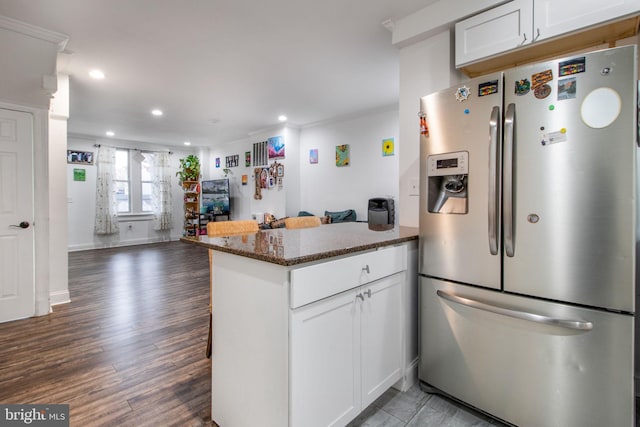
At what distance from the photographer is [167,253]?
6.60 meters

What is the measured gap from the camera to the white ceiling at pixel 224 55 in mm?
2424

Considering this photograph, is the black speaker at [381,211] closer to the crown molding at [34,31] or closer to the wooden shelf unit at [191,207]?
the crown molding at [34,31]

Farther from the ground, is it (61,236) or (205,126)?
(205,126)

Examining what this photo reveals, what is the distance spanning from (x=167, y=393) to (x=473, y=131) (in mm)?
2363

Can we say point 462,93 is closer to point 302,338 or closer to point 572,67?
point 572,67

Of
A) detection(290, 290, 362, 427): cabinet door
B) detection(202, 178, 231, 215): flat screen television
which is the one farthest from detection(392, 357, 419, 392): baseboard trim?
detection(202, 178, 231, 215): flat screen television

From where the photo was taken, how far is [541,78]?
4.72 feet

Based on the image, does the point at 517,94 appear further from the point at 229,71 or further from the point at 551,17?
the point at 229,71

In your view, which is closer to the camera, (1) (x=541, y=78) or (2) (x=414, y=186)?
(1) (x=541, y=78)

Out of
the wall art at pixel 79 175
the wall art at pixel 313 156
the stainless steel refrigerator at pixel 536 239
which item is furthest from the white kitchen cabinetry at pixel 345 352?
the wall art at pixel 79 175

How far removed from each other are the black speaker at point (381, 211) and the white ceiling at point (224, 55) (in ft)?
5.17

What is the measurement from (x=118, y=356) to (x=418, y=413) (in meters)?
2.16

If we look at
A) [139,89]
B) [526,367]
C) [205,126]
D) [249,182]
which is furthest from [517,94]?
[249,182]

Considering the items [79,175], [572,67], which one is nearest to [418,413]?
[572,67]
